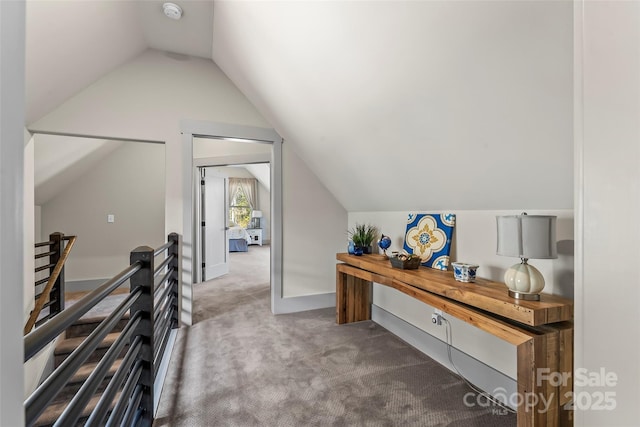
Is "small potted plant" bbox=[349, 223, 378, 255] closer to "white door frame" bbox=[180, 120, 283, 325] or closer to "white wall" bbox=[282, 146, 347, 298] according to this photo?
"white wall" bbox=[282, 146, 347, 298]

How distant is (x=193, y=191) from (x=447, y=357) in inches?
111

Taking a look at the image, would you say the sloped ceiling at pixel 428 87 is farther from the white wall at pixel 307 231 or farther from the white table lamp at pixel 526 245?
the white wall at pixel 307 231

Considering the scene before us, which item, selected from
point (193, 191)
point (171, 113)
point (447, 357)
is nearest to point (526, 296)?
point (447, 357)

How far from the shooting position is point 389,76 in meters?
1.54

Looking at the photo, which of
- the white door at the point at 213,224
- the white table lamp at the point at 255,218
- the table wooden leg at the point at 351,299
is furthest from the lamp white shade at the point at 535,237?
the white table lamp at the point at 255,218

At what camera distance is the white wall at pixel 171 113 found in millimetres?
2539

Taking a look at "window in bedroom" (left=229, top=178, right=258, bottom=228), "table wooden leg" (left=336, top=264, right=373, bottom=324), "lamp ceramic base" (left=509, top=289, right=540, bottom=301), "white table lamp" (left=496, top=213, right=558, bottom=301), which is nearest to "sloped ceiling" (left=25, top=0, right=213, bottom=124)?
"white table lamp" (left=496, top=213, right=558, bottom=301)

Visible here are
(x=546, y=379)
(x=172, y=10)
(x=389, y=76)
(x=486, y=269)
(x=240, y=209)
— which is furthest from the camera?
(x=240, y=209)

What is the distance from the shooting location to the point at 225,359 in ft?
7.27

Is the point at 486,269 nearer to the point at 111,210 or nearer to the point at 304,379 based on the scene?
the point at 304,379

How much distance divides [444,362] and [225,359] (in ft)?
5.55

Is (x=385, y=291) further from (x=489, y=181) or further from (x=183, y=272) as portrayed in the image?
(x=183, y=272)

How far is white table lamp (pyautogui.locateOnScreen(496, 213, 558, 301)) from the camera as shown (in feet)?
4.31

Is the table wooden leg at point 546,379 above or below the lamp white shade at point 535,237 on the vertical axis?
below
